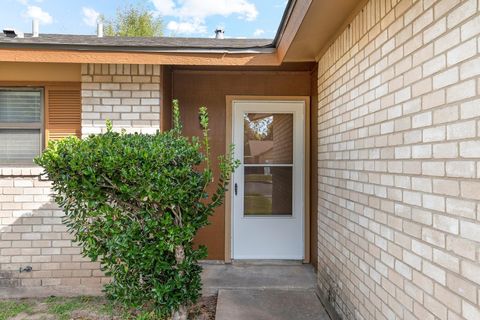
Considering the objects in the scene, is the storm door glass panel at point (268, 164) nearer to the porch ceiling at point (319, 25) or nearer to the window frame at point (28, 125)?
the porch ceiling at point (319, 25)

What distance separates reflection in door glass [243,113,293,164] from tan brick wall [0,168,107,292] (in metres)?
2.30

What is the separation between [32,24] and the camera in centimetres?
468

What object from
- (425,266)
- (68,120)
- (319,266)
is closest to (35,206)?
(68,120)

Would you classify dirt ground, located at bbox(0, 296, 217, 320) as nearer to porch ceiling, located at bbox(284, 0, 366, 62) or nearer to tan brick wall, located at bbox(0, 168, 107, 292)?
tan brick wall, located at bbox(0, 168, 107, 292)

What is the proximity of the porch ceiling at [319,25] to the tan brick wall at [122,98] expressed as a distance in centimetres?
148

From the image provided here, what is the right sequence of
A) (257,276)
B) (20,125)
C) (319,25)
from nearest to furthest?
1. (319,25)
2. (20,125)
3. (257,276)

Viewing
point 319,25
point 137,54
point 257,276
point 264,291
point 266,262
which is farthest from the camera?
point 266,262

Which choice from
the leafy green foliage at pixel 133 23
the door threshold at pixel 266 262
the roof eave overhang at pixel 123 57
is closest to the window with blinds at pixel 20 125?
the roof eave overhang at pixel 123 57

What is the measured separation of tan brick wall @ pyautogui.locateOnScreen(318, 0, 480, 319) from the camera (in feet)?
4.74

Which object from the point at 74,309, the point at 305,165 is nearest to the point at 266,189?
the point at 305,165

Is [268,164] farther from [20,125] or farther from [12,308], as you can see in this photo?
[12,308]

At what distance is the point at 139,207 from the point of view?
113 inches

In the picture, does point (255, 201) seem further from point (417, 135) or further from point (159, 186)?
point (417, 135)

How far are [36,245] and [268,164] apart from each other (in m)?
2.81
